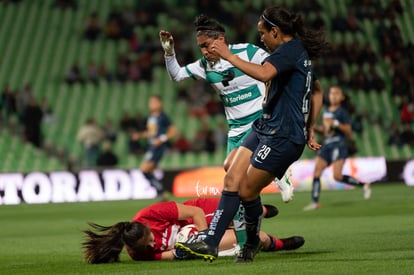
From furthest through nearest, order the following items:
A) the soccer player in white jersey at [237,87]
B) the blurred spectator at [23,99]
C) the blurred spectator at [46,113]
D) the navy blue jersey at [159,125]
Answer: the blurred spectator at [46,113], the blurred spectator at [23,99], the navy blue jersey at [159,125], the soccer player in white jersey at [237,87]

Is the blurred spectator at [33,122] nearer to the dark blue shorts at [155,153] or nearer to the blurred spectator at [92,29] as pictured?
the blurred spectator at [92,29]

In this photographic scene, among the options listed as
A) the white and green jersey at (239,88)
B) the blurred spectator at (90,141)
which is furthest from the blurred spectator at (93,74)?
the white and green jersey at (239,88)

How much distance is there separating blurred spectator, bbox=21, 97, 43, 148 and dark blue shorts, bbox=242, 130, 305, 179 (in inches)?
753

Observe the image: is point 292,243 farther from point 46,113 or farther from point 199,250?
point 46,113

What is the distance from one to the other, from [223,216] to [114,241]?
1.48 metres

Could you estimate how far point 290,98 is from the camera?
8438mm

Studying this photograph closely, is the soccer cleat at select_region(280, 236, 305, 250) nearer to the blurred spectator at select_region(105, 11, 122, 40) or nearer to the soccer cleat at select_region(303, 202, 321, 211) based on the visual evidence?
the soccer cleat at select_region(303, 202, 321, 211)

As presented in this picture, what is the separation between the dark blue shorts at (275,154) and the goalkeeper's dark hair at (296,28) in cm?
87

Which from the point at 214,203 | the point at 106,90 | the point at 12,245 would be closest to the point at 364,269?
the point at 214,203

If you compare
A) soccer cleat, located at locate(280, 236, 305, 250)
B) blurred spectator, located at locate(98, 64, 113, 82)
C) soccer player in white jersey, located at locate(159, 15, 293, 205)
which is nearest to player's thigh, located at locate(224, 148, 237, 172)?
soccer player in white jersey, located at locate(159, 15, 293, 205)

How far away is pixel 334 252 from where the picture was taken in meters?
9.84

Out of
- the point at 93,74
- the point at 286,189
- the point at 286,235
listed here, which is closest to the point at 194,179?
the point at 93,74

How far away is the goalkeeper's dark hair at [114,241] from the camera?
368 inches

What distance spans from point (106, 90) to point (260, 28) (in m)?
21.7
